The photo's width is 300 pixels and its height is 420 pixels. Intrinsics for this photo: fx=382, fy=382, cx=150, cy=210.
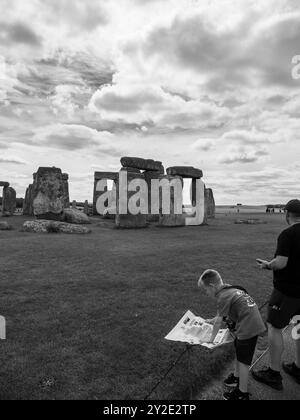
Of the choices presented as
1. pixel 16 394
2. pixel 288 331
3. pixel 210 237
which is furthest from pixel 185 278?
pixel 210 237

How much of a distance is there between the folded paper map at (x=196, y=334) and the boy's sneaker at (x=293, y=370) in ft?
2.41

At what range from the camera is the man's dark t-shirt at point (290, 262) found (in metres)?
4.14

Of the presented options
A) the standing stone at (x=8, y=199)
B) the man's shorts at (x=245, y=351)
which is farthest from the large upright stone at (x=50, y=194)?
the man's shorts at (x=245, y=351)

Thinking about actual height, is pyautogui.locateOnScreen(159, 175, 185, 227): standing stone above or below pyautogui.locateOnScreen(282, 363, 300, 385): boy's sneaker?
above

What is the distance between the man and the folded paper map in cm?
54

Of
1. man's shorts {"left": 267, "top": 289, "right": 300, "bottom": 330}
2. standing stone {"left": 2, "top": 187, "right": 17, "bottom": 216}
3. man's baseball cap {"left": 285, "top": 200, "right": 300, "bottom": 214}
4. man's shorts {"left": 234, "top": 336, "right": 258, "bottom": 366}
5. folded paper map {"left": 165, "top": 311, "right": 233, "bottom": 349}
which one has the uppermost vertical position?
standing stone {"left": 2, "top": 187, "right": 17, "bottom": 216}

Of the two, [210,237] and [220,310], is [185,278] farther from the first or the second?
[210,237]

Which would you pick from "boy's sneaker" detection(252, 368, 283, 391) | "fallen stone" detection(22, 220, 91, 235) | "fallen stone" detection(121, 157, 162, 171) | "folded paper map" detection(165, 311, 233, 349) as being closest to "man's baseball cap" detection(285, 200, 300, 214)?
"folded paper map" detection(165, 311, 233, 349)

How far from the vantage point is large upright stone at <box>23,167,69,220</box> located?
2168cm

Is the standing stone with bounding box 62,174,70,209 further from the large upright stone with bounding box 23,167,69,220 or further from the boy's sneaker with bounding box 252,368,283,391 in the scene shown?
the boy's sneaker with bounding box 252,368,283,391

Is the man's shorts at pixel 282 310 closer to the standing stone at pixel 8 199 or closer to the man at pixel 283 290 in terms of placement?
the man at pixel 283 290

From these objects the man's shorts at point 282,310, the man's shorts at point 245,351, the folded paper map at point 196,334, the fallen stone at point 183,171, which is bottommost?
the folded paper map at point 196,334

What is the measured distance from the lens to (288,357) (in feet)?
16.3
